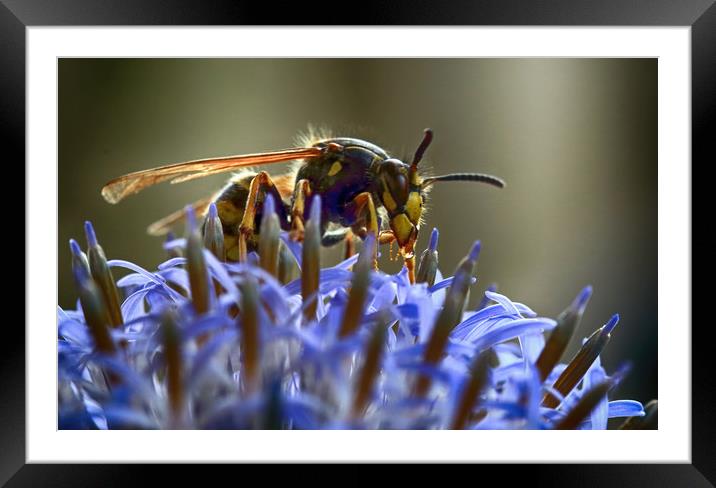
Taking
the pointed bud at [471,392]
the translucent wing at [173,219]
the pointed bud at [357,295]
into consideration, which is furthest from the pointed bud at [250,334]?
the translucent wing at [173,219]

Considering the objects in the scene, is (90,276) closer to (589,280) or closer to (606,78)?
(606,78)

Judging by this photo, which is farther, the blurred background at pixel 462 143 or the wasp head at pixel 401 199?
the blurred background at pixel 462 143

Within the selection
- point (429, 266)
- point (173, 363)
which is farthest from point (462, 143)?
point (173, 363)

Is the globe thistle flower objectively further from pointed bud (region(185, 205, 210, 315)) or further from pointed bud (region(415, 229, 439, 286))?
pointed bud (region(415, 229, 439, 286))

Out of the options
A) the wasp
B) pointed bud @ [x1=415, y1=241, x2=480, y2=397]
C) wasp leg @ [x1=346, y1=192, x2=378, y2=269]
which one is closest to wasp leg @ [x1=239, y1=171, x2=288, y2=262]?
the wasp

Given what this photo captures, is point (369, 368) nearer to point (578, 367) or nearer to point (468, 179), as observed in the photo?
point (578, 367)

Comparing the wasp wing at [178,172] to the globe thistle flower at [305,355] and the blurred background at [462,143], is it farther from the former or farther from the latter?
the blurred background at [462,143]
